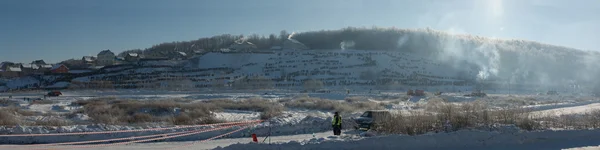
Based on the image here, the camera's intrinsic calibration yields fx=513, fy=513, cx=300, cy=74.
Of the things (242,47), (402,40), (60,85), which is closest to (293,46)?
(242,47)

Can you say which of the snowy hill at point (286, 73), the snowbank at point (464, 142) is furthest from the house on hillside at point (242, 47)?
the snowbank at point (464, 142)

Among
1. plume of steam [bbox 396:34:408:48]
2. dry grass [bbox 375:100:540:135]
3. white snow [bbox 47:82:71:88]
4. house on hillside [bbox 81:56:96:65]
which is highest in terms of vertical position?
plume of steam [bbox 396:34:408:48]

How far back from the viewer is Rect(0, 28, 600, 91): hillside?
75.7 m

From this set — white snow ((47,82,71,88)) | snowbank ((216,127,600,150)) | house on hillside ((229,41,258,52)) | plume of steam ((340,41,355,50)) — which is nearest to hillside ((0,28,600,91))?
plume of steam ((340,41,355,50))

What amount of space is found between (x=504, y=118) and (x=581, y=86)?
275ft

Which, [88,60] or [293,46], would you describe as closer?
[293,46]

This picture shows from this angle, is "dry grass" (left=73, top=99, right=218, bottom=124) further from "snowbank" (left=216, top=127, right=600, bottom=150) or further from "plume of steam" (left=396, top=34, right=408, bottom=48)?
"plume of steam" (left=396, top=34, right=408, bottom=48)

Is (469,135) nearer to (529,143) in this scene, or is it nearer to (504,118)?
(529,143)

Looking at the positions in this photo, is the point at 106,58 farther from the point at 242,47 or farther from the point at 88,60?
the point at 242,47

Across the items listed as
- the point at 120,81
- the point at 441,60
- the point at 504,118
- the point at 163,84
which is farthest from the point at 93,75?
the point at 504,118

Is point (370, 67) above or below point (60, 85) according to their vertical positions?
above

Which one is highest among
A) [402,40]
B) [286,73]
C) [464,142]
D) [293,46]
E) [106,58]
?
[402,40]

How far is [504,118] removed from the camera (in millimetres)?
16234

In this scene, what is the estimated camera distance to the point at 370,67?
92438 millimetres
